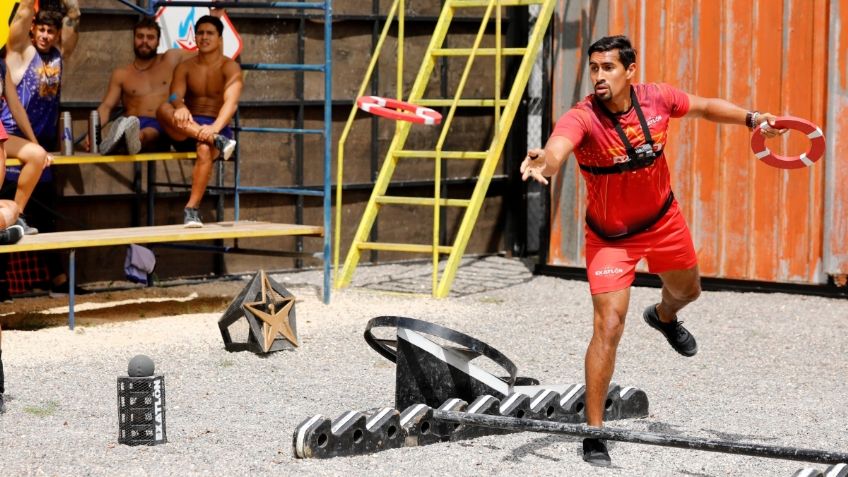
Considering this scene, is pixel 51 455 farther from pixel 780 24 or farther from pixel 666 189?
pixel 780 24

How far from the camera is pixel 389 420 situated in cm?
660

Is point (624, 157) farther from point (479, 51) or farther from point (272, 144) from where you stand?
point (272, 144)

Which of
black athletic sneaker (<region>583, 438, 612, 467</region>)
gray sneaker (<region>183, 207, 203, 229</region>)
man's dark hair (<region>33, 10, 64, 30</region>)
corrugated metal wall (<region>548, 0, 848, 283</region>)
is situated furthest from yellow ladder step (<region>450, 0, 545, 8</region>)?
black athletic sneaker (<region>583, 438, 612, 467</region>)

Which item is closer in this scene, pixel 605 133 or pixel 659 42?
pixel 605 133

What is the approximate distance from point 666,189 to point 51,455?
3053 millimetres

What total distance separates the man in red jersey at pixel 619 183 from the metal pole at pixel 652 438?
290mm

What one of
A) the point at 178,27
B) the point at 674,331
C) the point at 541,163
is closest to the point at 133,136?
the point at 178,27

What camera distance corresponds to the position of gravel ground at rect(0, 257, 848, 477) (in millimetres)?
6430

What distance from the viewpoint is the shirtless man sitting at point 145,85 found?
35.8 ft

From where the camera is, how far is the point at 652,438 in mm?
5934

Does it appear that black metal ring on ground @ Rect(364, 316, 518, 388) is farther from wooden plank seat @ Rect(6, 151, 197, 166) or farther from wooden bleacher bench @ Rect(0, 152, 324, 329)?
wooden plank seat @ Rect(6, 151, 197, 166)

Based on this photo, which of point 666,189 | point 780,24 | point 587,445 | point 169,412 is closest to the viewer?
point 587,445

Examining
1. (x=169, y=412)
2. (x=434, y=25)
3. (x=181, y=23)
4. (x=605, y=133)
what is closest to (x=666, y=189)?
(x=605, y=133)

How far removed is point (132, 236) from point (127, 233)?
0.19m
